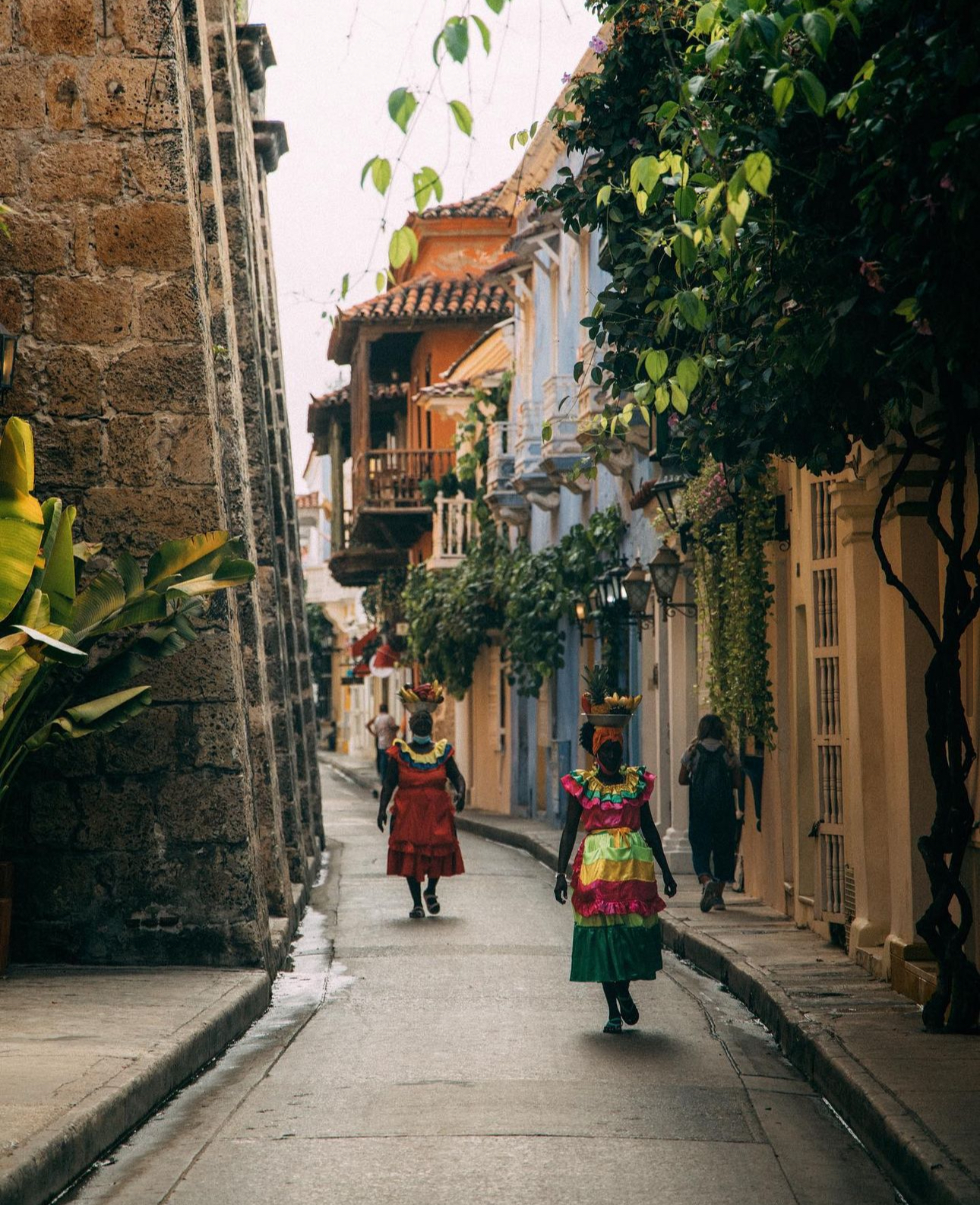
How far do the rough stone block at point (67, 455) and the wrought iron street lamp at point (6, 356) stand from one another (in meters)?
1.03

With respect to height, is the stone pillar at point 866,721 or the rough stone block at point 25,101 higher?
the rough stone block at point 25,101

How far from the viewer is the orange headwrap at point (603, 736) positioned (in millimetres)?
11008

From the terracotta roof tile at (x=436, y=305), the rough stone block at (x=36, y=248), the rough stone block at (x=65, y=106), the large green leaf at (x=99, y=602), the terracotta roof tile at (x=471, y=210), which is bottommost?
the large green leaf at (x=99, y=602)

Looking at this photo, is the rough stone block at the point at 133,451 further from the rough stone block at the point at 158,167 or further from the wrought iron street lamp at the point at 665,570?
the wrought iron street lamp at the point at 665,570

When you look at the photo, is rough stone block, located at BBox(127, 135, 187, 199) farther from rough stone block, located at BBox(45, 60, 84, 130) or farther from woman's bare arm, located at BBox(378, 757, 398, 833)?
woman's bare arm, located at BBox(378, 757, 398, 833)

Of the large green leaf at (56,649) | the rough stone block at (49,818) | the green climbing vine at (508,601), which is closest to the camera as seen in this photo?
the large green leaf at (56,649)

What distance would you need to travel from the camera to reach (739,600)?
53.0ft

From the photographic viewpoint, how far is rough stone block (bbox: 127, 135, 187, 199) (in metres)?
12.0

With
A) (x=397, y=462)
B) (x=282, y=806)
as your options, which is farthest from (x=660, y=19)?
(x=397, y=462)

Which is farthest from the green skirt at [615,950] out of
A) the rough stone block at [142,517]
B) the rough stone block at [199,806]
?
the rough stone block at [142,517]

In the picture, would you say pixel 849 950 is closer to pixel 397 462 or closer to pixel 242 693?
pixel 242 693

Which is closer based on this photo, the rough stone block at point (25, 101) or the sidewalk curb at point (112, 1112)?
the sidewalk curb at point (112, 1112)

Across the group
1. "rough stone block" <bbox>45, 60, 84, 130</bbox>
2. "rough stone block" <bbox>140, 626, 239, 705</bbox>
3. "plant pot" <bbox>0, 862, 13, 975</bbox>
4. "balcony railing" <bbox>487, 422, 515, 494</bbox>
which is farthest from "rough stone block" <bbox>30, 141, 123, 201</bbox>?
"balcony railing" <bbox>487, 422, 515, 494</bbox>

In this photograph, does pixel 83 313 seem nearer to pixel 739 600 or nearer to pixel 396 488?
pixel 739 600
